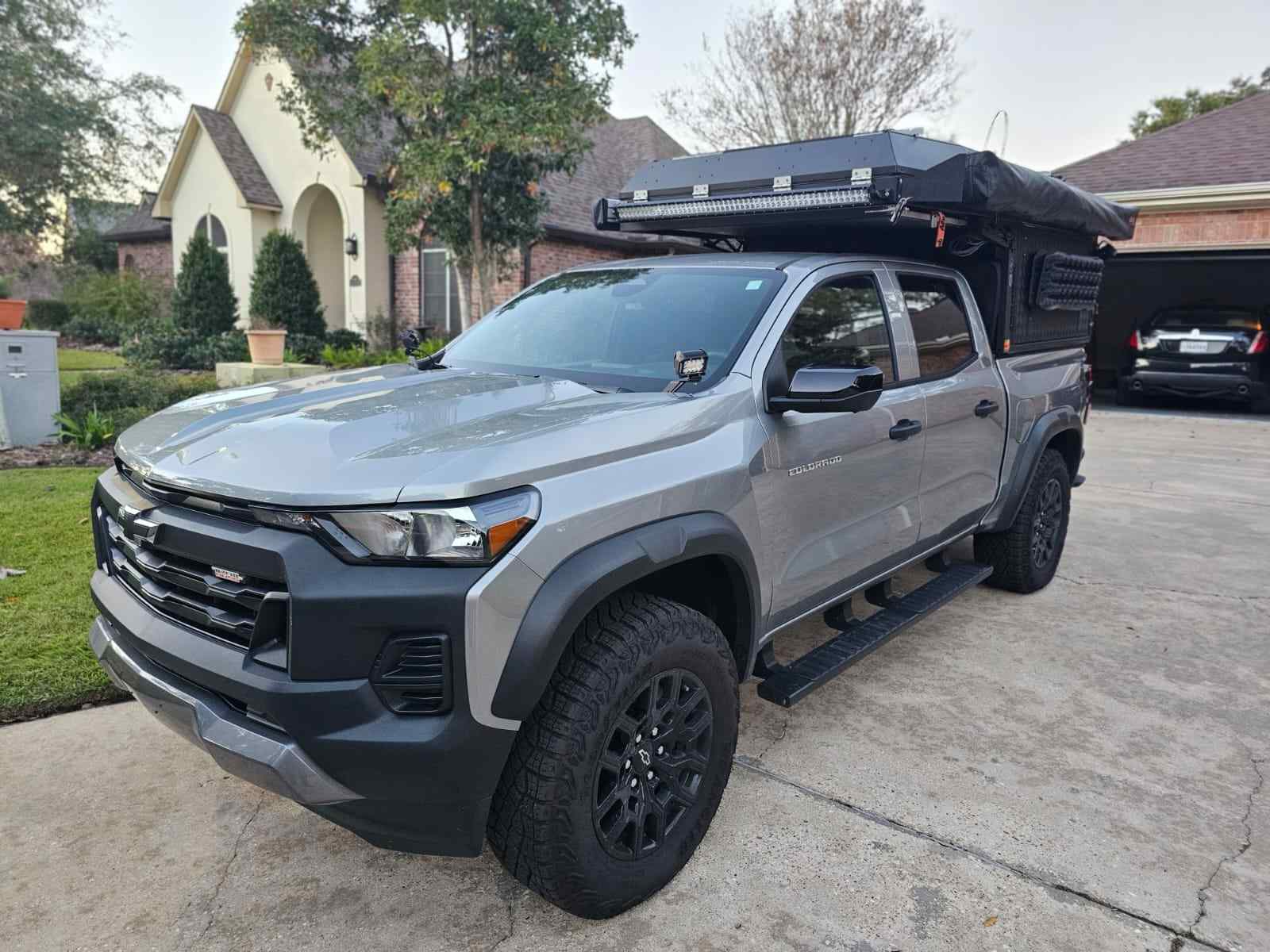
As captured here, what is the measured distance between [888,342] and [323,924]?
2.94m

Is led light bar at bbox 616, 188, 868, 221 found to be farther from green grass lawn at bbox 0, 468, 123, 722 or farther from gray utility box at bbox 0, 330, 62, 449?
gray utility box at bbox 0, 330, 62, 449

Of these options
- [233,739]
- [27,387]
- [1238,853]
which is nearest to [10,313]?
[27,387]

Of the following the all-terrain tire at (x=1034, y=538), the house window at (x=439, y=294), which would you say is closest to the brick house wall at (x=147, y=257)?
the house window at (x=439, y=294)

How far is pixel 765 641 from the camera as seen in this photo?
3143mm

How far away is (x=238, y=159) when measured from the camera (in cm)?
1841

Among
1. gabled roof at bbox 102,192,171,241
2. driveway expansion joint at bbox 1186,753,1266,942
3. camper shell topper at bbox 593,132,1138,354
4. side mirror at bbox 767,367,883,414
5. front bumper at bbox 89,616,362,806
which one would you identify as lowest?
driveway expansion joint at bbox 1186,753,1266,942

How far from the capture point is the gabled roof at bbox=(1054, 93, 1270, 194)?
13.9m

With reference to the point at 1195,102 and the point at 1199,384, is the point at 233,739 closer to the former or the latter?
the point at 1199,384

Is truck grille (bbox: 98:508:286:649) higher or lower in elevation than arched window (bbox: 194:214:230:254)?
lower

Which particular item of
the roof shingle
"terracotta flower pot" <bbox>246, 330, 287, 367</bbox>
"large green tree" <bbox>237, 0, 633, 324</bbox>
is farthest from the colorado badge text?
the roof shingle

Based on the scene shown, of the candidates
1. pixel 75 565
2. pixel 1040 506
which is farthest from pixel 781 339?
pixel 75 565

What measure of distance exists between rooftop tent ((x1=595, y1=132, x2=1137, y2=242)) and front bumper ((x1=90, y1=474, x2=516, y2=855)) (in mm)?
2796

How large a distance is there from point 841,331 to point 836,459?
592 millimetres

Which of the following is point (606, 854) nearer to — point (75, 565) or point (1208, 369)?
point (75, 565)
